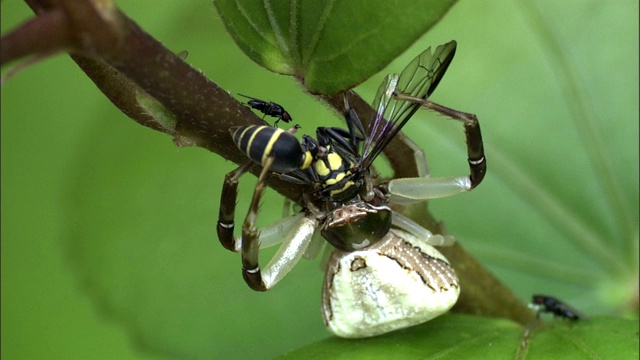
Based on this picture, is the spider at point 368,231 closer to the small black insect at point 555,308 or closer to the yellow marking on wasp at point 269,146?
the yellow marking on wasp at point 269,146

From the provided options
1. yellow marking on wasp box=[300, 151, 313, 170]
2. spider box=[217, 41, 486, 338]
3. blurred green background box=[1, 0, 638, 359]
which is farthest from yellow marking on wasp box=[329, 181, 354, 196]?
blurred green background box=[1, 0, 638, 359]

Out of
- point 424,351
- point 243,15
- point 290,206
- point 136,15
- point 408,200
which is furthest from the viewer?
point 136,15

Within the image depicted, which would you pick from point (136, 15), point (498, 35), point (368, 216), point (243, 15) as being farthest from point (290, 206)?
point (136, 15)

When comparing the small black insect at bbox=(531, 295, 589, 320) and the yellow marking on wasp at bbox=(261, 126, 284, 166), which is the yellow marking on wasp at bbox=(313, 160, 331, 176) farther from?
the small black insect at bbox=(531, 295, 589, 320)

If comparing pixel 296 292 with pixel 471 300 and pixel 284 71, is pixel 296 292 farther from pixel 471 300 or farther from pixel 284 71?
pixel 284 71

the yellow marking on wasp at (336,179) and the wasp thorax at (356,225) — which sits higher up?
the yellow marking on wasp at (336,179)

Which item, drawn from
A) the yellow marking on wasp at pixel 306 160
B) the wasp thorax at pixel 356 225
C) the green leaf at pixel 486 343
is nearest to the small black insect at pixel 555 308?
the green leaf at pixel 486 343
